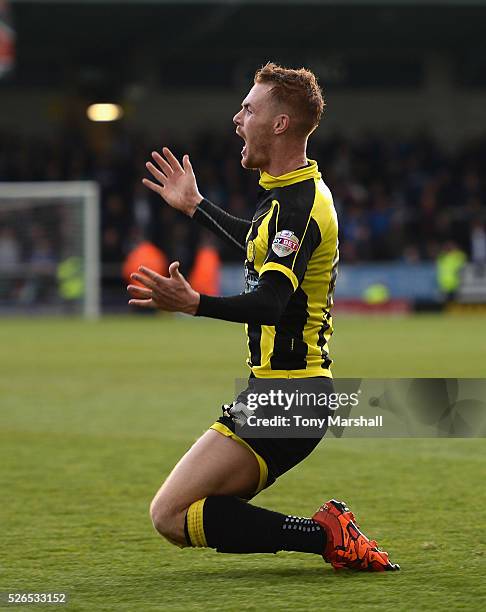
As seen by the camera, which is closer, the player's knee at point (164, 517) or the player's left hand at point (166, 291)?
the player's left hand at point (166, 291)

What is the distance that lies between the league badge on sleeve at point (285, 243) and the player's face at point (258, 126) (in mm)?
376

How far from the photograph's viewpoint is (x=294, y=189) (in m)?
4.52

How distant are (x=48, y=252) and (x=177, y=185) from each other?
63.0 feet

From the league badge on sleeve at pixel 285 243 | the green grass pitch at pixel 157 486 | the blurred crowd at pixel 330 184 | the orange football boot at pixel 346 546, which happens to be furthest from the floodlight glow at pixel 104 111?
the league badge on sleeve at pixel 285 243

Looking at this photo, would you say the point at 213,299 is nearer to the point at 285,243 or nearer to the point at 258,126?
the point at 285,243

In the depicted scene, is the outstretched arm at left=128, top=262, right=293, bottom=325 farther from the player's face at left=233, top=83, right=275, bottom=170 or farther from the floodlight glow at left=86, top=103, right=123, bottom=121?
the floodlight glow at left=86, top=103, right=123, bottom=121

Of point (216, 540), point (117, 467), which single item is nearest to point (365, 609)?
point (216, 540)

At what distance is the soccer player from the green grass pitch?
0.49ft

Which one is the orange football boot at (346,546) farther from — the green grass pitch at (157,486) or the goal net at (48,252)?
the goal net at (48,252)

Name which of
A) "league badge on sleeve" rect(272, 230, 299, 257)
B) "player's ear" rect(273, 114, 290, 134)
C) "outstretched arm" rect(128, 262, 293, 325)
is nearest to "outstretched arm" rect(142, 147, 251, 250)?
"player's ear" rect(273, 114, 290, 134)

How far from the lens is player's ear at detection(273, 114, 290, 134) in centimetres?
458

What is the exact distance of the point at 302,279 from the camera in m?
4.42

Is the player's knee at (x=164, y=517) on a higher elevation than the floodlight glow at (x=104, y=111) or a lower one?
lower

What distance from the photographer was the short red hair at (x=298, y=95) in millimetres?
4582
